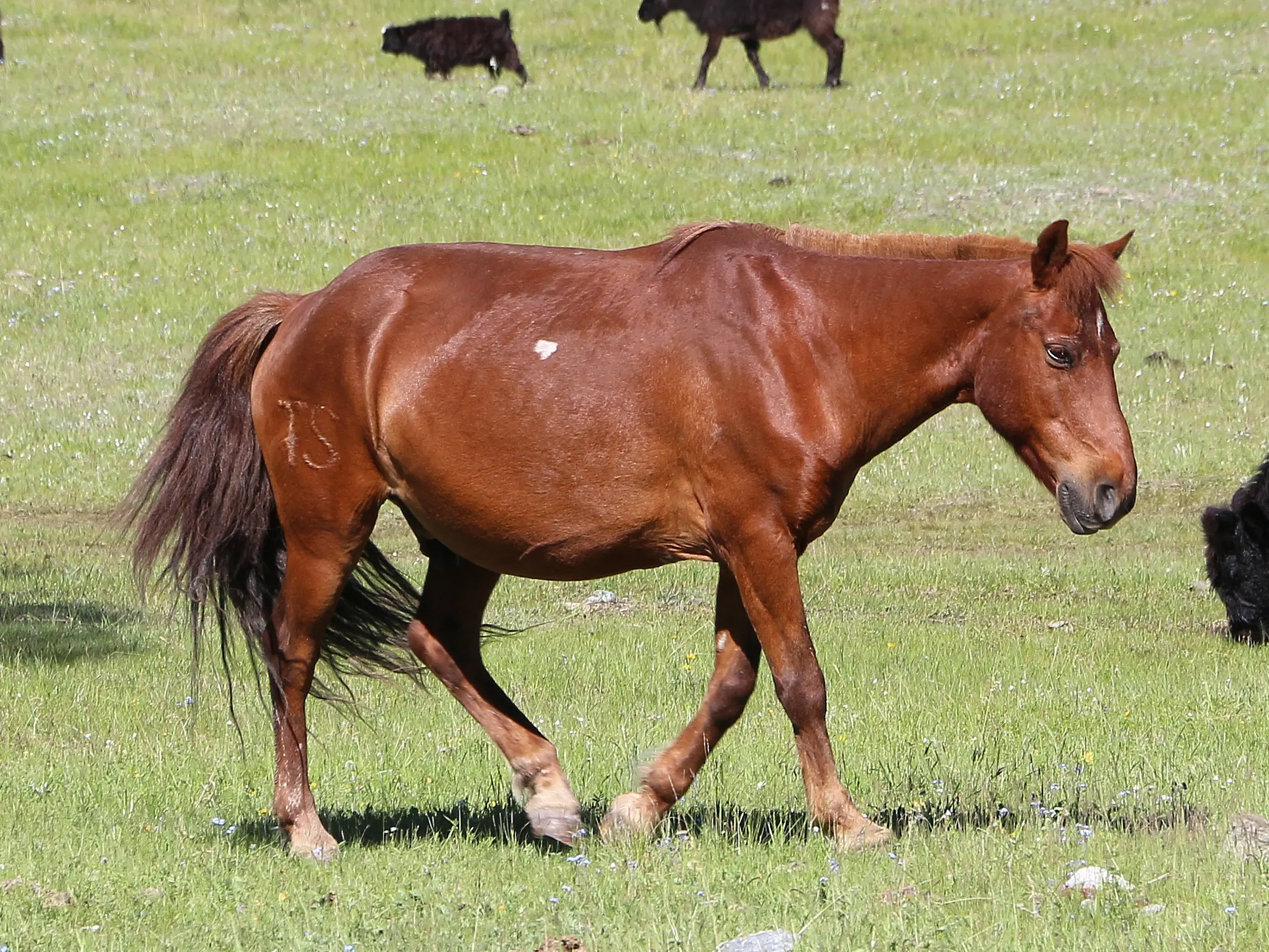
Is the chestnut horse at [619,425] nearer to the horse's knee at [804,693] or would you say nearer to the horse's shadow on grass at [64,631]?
the horse's knee at [804,693]

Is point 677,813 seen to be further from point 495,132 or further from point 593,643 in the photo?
point 495,132

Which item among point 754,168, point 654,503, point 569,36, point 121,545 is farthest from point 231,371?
point 569,36

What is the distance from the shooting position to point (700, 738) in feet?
19.4

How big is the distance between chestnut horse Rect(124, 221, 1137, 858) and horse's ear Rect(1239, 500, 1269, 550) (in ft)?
18.7

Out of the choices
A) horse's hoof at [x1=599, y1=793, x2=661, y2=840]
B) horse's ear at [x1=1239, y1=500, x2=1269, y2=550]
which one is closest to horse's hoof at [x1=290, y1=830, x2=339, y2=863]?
horse's hoof at [x1=599, y1=793, x2=661, y2=840]

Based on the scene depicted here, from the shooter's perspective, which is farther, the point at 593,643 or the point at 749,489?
the point at 593,643

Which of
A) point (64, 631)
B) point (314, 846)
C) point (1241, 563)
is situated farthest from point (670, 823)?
point (1241, 563)

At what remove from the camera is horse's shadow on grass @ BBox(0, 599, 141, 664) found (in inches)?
374

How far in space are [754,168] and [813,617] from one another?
57.6 feet

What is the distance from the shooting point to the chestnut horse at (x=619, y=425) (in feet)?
18.4

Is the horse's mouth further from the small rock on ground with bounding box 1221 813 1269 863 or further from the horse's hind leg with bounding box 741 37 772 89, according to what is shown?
the horse's hind leg with bounding box 741 37 772 89

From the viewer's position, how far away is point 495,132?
2936 centimetres

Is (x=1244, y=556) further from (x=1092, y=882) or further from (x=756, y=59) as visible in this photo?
(x=756, y=59)

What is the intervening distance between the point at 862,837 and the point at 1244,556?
19.9 feet
